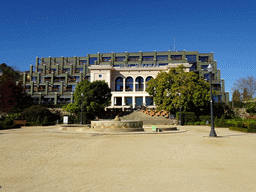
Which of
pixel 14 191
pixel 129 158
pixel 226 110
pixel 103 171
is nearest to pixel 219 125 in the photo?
pixel 226 110

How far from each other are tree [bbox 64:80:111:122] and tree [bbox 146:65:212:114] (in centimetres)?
1009

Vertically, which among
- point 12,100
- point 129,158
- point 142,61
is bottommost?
point 129,158

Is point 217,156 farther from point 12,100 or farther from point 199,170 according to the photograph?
point 12,100

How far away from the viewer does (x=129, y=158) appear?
7781mm

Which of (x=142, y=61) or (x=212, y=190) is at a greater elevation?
(x=142, y=61)

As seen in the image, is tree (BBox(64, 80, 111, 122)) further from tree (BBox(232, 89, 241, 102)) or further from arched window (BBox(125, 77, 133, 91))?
tree (BBox(232, 89, 241, 102))

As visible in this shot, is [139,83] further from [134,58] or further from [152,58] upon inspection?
[152,58]

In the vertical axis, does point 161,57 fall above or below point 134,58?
above

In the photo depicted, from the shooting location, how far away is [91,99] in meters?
41.2

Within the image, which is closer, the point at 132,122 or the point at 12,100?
the point at 132,122

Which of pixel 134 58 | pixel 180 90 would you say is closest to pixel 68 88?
pixel 134 58

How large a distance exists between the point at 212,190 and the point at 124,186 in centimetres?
196

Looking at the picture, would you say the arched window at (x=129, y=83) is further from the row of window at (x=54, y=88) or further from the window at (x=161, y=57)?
the row of window at (x=54, y=88)

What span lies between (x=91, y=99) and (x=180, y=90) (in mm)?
17732
